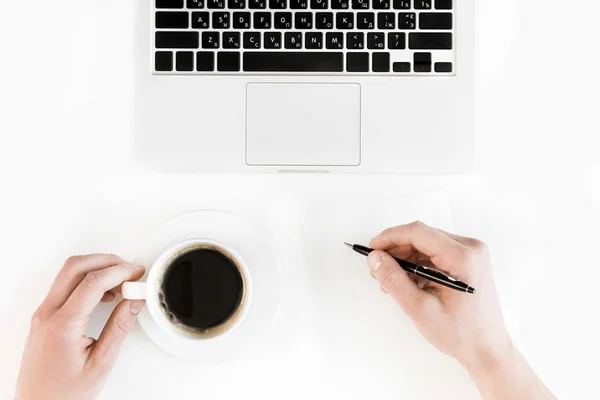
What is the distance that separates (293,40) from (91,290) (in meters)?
0.49

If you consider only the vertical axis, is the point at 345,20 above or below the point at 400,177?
above

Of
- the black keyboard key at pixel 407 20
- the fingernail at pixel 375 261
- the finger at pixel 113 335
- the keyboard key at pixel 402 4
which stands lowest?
the finger at pixel 113 335

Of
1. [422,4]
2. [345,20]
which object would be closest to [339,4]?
[345,20]

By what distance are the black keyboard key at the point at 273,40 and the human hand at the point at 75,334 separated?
41cm

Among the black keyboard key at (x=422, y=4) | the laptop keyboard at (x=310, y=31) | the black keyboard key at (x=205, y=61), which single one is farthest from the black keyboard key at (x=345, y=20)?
the black keyboard key at (x=205, y=61)

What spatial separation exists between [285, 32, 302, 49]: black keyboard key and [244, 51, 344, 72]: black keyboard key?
11 mm

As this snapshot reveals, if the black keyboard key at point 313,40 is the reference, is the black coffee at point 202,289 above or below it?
below

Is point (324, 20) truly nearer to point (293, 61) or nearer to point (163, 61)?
point (293, 61)

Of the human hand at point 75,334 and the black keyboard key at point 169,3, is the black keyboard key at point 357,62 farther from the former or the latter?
the human hand at point 75,334

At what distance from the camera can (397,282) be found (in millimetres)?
774

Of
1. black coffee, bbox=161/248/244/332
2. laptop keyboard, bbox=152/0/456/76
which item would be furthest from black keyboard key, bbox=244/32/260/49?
black coffee, bbox=161/248/244/332

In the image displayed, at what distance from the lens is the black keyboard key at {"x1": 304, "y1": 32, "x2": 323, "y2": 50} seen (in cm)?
80

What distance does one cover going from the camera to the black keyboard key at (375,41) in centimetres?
80

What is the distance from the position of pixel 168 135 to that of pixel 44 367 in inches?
15.8
